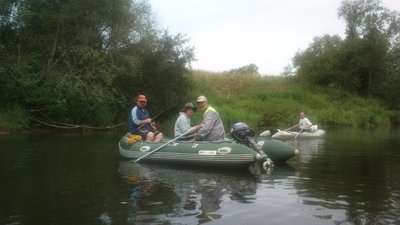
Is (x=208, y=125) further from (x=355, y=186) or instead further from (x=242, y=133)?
(x=355, y=186)

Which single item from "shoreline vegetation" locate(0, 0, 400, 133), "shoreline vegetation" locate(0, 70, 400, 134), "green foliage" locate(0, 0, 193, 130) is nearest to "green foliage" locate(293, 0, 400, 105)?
"shoreline vegetation" locate(0, 70, 400, 134)

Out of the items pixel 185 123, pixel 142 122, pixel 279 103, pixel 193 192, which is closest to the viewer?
pixel 193 192

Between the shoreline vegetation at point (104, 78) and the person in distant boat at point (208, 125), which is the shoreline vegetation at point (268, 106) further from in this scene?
the person in distant boat at point (208, 125)

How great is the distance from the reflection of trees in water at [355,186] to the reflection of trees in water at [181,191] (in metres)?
1.04

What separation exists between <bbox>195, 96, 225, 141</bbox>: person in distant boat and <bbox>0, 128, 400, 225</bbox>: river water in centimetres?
85

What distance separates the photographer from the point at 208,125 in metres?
10.0

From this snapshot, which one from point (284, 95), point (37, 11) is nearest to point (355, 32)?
point (284, 95)

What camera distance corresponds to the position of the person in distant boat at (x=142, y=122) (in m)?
11.3

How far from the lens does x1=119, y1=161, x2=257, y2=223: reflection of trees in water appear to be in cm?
572

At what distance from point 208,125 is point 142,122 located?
6.47 ft

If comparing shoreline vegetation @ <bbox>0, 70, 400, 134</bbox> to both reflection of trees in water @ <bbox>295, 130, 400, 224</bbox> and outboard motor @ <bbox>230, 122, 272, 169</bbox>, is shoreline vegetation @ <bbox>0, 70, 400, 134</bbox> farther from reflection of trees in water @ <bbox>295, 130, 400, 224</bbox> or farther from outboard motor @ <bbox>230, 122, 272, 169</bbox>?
reflection of trees in water @ <bbox>295, 130, 400, 224</bbox>

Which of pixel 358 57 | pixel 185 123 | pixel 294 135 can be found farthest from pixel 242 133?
pixel 358 57

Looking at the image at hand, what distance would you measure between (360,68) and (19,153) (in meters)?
34.3

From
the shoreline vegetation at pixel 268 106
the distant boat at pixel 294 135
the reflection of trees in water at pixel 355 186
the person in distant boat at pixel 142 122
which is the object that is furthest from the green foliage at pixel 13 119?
the reflection of trees in water at pixel 355 186
